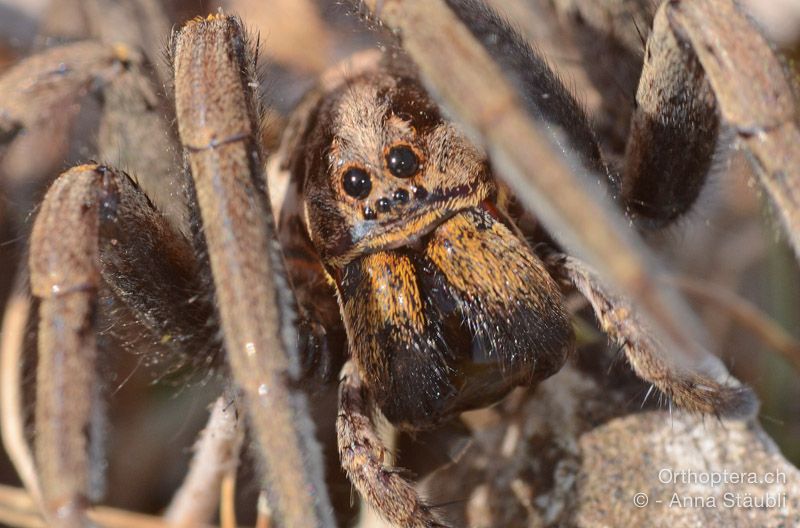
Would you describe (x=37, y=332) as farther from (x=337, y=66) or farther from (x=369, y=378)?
(x=337, y=66)

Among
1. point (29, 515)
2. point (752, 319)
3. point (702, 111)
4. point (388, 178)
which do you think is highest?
point (702, 111)

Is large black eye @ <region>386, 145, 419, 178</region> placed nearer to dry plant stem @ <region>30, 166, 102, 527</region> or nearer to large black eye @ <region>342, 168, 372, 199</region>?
large black eye @ <region>342, 168, 372, 199</region>

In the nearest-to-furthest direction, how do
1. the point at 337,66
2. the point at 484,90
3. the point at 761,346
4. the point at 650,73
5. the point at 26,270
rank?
the point at 484,90 < the point at 26,270 < the point at 650,73 < the point at 337,66 < the point at 761,346

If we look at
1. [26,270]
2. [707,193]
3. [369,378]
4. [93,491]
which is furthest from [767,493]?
[26,270]

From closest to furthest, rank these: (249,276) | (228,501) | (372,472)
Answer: (249,276) < (372,472) < (228,501)

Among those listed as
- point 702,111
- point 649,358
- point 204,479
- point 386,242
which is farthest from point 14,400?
point 702,111

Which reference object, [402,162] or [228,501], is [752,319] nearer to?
[402,162]

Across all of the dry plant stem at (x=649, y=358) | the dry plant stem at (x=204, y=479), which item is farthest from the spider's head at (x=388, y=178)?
the dry plant stem at (x=204, y=479)
